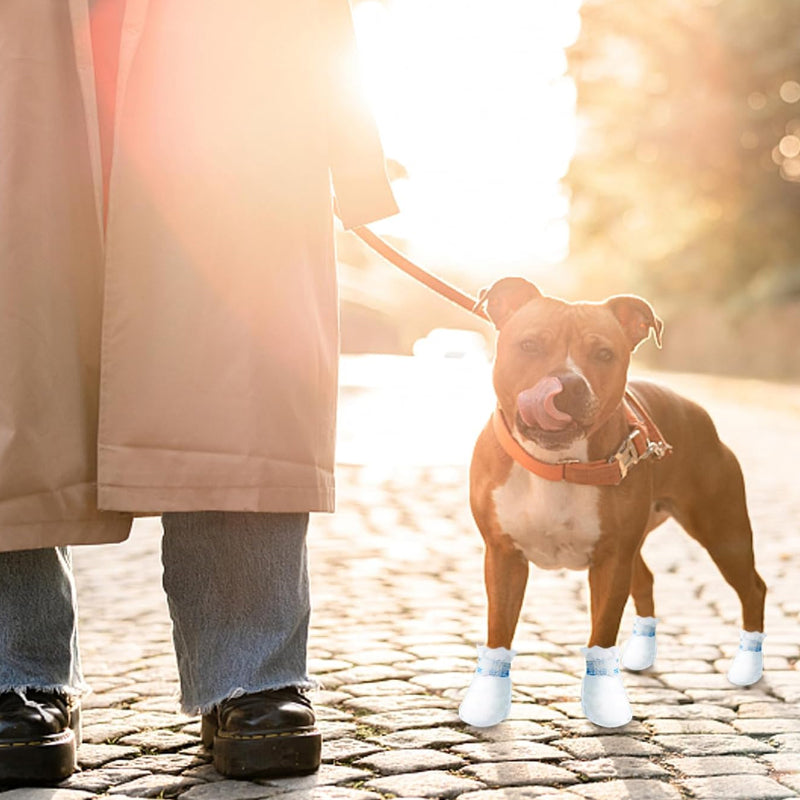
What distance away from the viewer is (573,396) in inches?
135

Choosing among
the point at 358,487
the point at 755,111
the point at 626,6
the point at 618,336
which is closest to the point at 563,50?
the point at 626,6

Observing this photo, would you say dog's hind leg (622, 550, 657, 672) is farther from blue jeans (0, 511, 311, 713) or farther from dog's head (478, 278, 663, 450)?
blue jeans (0, 511, 311, 713)

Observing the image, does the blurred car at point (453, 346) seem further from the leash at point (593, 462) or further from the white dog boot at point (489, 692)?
the white dog boot at point (489, 692)

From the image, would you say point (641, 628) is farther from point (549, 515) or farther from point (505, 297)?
point (505, 297)

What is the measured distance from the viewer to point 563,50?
3033cm

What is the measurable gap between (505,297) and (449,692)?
1229 mm

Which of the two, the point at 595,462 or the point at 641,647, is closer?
the point at 595,462

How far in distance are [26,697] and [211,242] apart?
1.15m

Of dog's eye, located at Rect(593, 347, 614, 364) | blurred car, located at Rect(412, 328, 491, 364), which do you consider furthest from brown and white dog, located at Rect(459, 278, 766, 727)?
blurred car, located at Rect(412, 328, 491, 364)

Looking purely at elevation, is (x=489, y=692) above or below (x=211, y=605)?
below

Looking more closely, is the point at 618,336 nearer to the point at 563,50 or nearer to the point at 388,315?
the point at 563,50

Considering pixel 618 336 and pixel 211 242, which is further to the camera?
pixel 618 336

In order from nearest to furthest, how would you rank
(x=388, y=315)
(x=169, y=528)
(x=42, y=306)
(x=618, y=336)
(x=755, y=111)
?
(x=42, y=306)
(x=169, y=528)
(x=618, y=336)
(x=755, y=111)
(x=388, y=315)

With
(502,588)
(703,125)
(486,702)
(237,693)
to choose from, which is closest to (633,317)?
(502,588)
